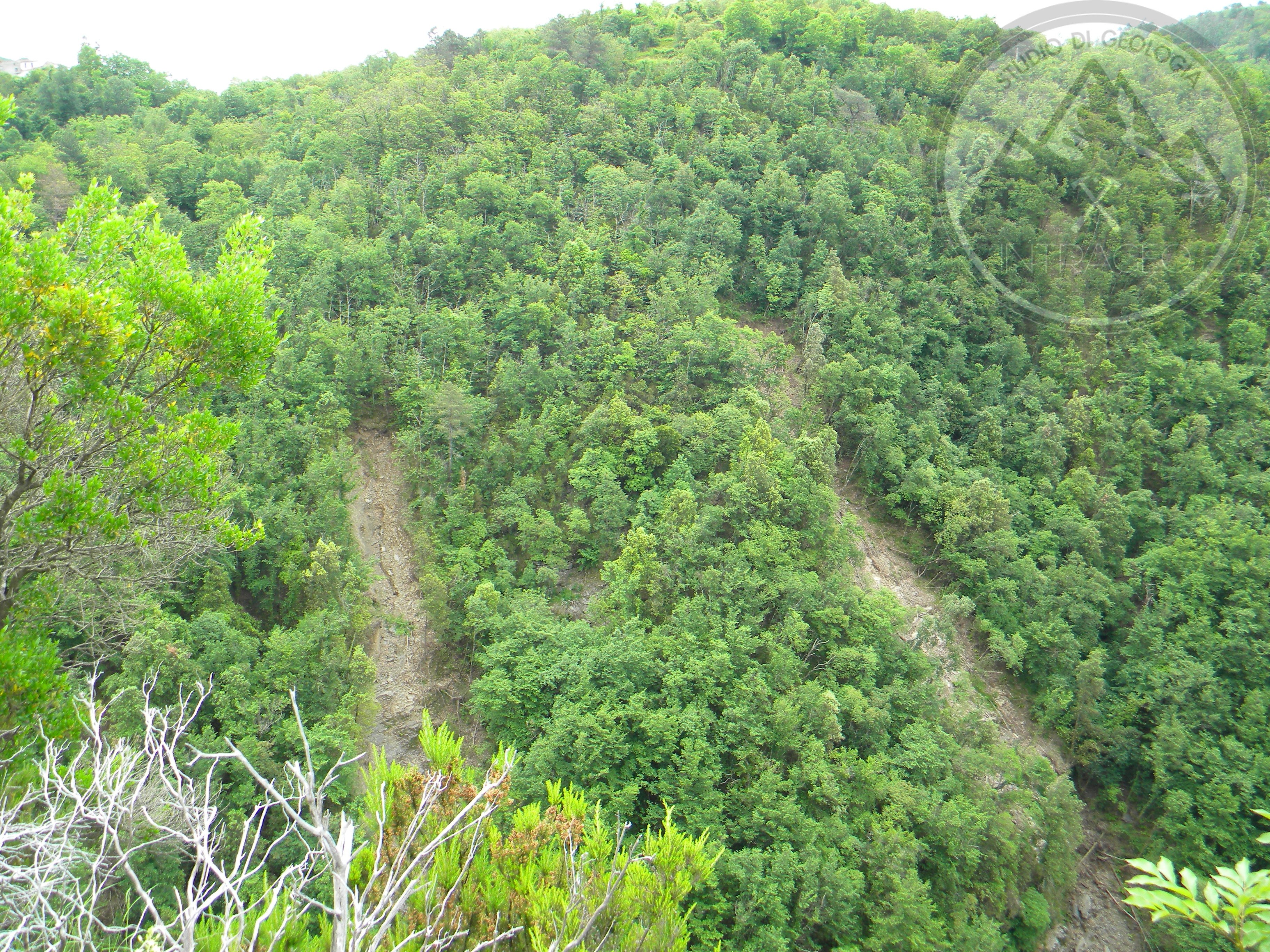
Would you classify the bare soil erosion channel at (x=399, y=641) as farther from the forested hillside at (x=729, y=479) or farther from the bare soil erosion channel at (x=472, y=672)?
the forested hillside at (x=729, y=479)

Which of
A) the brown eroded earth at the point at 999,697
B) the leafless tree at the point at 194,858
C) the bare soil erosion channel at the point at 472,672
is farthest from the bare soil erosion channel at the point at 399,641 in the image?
the brown eroded earth at the point at 999,697

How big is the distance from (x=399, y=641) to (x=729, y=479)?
574 inches

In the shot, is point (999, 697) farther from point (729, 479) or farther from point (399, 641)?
point (399, 641)

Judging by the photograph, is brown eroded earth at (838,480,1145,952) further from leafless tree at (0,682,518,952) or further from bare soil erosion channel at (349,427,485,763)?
leafless tree at (0,682,518,952)

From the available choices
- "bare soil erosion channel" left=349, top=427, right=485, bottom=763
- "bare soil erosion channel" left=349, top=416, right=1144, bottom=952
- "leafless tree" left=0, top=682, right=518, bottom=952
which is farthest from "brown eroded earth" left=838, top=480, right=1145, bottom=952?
"leafless tree" left=0, top=682, right=518, bottom=952

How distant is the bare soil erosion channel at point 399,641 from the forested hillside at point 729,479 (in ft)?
3.52

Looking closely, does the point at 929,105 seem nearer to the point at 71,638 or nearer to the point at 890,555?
the point at 890,555

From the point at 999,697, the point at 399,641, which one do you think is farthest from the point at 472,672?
the point at 999,697

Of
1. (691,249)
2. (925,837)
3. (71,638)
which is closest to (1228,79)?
(691,249)

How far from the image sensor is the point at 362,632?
2538 cm

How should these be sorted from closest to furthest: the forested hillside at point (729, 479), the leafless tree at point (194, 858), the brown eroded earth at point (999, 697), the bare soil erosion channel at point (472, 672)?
the leafless tree at point (194, 858)
the forested hillside at point (729, 479)
the brown eroded earth at point (999, 697)
the bare soil erosion channel at point (472, 672)

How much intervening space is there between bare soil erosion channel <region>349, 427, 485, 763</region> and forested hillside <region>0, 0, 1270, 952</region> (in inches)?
42.2

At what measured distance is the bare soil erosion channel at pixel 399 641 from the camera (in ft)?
78.9

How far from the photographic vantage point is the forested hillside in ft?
64.7
